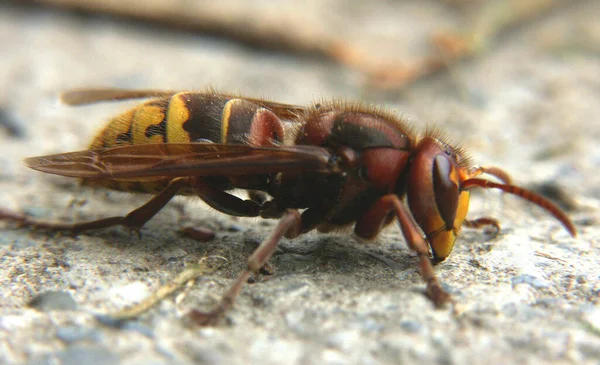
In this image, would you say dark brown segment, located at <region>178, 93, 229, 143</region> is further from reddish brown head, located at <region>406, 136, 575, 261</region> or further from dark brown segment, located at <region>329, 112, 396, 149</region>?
reddish brown head, located at <region>406, 136, 575, 261</region>

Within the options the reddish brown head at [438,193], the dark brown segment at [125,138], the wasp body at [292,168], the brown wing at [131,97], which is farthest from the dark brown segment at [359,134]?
the dark brown segment at [125,138]

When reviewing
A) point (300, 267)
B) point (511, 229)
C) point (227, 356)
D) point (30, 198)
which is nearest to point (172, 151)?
point (300, 267)

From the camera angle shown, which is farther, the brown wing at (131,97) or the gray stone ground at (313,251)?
the brown wing at (131,97)

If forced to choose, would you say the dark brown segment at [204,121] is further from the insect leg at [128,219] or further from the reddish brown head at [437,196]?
the reddish brown head at [437,196]

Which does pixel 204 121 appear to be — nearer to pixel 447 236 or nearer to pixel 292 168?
pixel 292 168

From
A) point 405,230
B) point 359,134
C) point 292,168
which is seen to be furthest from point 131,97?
point 405,230

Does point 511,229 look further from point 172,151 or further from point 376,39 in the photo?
point 376,39
